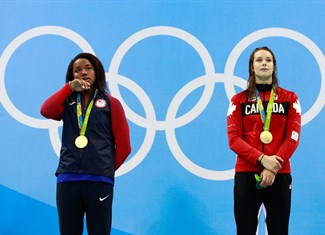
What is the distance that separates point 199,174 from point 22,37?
1882 millimetres

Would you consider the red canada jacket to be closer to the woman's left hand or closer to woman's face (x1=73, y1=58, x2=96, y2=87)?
the woman's left hand

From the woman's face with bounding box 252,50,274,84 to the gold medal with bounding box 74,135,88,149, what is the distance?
42.8 inches

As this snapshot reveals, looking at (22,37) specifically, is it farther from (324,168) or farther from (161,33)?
(324,168)

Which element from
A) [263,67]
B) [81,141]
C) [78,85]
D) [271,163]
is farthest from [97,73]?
[271,163]

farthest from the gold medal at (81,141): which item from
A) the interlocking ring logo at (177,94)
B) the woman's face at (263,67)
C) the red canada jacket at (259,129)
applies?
the interlocking ring logo at (177,94)

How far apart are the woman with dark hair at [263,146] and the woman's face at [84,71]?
0.84 meters

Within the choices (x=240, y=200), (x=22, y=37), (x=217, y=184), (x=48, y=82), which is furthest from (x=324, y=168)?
(x=22, y=37)

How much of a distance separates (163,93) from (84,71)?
1.21 meters

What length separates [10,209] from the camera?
3891 mm

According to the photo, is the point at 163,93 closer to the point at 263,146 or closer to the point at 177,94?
the point at 177,94

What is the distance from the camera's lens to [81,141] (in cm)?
268

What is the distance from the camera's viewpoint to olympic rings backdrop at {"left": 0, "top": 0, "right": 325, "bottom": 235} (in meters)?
3.80

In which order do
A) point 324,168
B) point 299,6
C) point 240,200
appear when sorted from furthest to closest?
1. point 299,6
2. point 324,168
3. point 240,200

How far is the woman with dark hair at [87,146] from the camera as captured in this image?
103 inches
